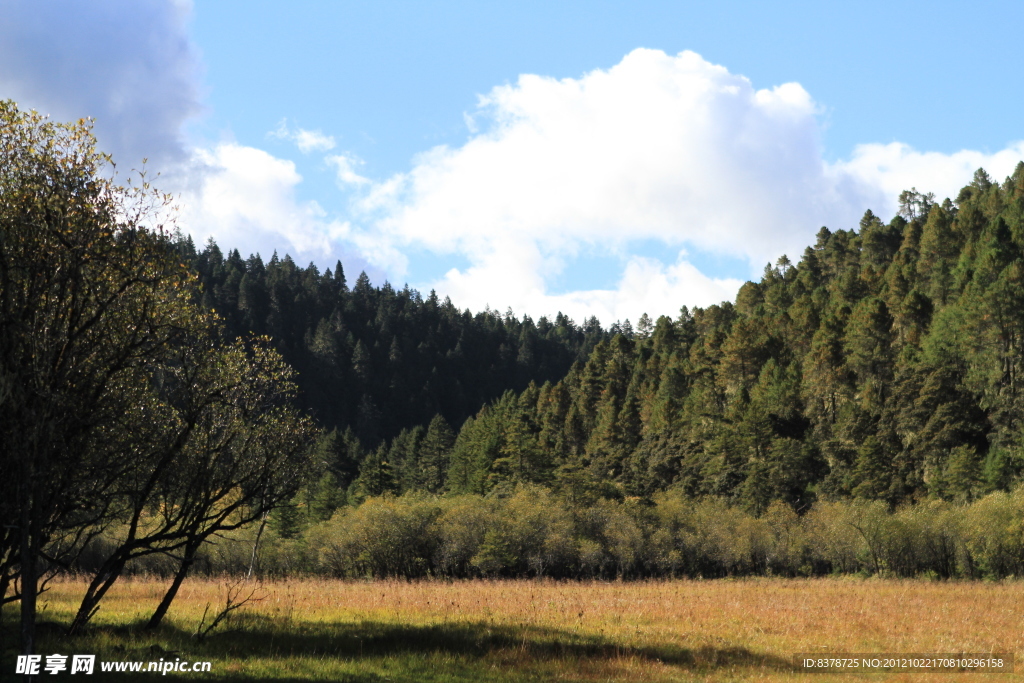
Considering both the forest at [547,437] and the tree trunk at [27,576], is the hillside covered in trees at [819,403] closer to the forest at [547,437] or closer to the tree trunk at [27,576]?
the forest at [547,437]

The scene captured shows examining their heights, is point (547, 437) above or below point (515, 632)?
above

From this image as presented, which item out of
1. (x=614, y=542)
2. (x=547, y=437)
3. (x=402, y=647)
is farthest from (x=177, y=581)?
(x=547, y=437)

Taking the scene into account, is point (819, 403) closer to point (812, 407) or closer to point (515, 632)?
point (812, 407)

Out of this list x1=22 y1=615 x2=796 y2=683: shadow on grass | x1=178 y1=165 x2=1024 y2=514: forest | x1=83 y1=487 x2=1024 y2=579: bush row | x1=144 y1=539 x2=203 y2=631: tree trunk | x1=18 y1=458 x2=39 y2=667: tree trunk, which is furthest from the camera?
x1=178 y1=165 x2=1024 y2=514: forest

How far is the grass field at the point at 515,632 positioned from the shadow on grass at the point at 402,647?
55mm

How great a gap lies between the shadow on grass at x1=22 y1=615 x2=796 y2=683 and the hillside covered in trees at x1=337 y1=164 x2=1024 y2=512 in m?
49.6

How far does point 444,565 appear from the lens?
165ft

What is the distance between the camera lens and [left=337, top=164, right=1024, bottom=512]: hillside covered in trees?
291 feet

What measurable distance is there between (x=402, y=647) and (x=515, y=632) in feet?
12.1

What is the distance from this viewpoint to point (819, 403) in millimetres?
116188

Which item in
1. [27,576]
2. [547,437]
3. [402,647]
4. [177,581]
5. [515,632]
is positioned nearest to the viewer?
Result: [27,576]

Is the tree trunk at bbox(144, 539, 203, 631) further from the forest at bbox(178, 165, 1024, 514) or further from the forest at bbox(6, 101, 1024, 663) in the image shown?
the forest at bbox(178, 165, 1024, 514)

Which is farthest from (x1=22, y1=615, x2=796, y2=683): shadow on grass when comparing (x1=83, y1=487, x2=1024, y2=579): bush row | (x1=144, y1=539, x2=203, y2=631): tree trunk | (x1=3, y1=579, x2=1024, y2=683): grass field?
(x1=83, y1=487, x2=1024, y2=579): bush row

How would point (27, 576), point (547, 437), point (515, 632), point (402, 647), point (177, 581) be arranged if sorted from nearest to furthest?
point (27, 576) → point (177, 581) → point (402, 647) → point (515, 632) → point (547, 437)
